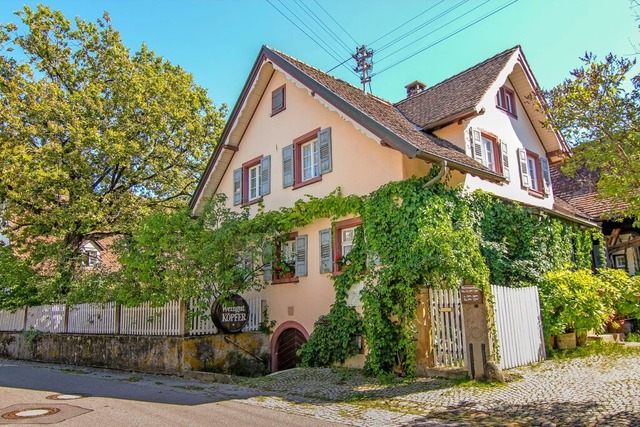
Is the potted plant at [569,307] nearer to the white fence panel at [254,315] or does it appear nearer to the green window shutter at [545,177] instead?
the green window shutter at [545,177]

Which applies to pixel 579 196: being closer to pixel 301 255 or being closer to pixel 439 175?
pixel 439 175

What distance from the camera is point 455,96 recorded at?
15750 millimetres

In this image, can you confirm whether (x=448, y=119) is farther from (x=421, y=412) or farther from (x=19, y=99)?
(x=19, y=99)

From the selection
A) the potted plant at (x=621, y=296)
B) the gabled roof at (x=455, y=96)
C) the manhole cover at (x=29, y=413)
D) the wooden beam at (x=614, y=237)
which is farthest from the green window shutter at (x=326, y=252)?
the wooden beam at (x=614, y=237)

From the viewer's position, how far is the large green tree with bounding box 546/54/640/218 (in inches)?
304

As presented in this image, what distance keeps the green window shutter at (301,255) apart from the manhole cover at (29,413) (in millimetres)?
7477

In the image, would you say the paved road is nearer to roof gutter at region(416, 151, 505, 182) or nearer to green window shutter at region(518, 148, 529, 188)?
roof gutter at region(416, 151, 505, 182)

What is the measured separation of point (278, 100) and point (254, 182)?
9.93 feet

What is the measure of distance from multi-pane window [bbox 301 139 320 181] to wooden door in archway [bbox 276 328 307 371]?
15.3 feet

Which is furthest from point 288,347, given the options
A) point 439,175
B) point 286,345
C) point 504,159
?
point 504,159

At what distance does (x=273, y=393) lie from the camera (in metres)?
9.68

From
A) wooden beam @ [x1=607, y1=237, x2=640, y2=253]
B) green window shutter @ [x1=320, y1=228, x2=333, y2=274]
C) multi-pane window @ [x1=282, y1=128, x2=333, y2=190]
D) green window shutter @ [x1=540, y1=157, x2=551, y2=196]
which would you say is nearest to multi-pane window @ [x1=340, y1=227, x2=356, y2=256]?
green window shutter @ [x1=320, y1=228, x2=333, y2=274]

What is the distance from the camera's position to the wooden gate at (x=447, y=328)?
10.1 m

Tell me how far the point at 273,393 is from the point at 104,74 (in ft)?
60.3
